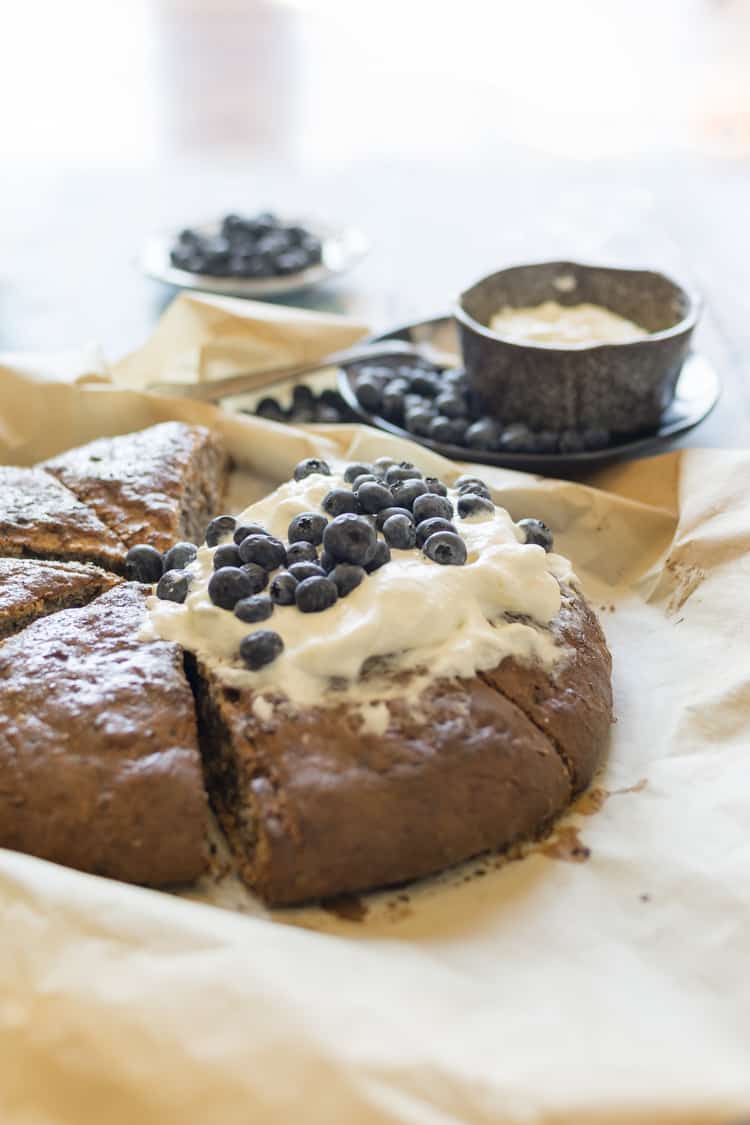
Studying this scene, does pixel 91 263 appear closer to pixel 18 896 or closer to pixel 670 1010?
pixel 18 896

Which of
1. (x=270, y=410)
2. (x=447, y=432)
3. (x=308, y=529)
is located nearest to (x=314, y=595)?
(x=308, y=529)

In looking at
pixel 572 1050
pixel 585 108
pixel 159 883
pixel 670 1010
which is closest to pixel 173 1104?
pixel 159 883

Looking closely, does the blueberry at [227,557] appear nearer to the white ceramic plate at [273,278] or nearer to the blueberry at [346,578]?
the blueberry at [346,578]

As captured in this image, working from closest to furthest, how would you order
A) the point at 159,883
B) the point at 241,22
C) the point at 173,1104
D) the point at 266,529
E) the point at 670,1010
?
the point at 173,1104 < the point at 670,1010 < the point at 159,883 < the point at 266,529 < the point at 241,22

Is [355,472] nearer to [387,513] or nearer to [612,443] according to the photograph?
[387,513]

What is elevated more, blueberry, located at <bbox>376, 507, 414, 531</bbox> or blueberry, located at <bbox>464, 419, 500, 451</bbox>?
blueberry, located at <bbox>376, 507, 414, 531</bbox>

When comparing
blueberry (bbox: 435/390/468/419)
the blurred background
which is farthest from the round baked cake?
the blurred background

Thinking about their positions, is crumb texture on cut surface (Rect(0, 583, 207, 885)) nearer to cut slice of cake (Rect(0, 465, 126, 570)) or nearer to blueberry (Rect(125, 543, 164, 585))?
blueberry (Rect(125, 543, 164, 585))
